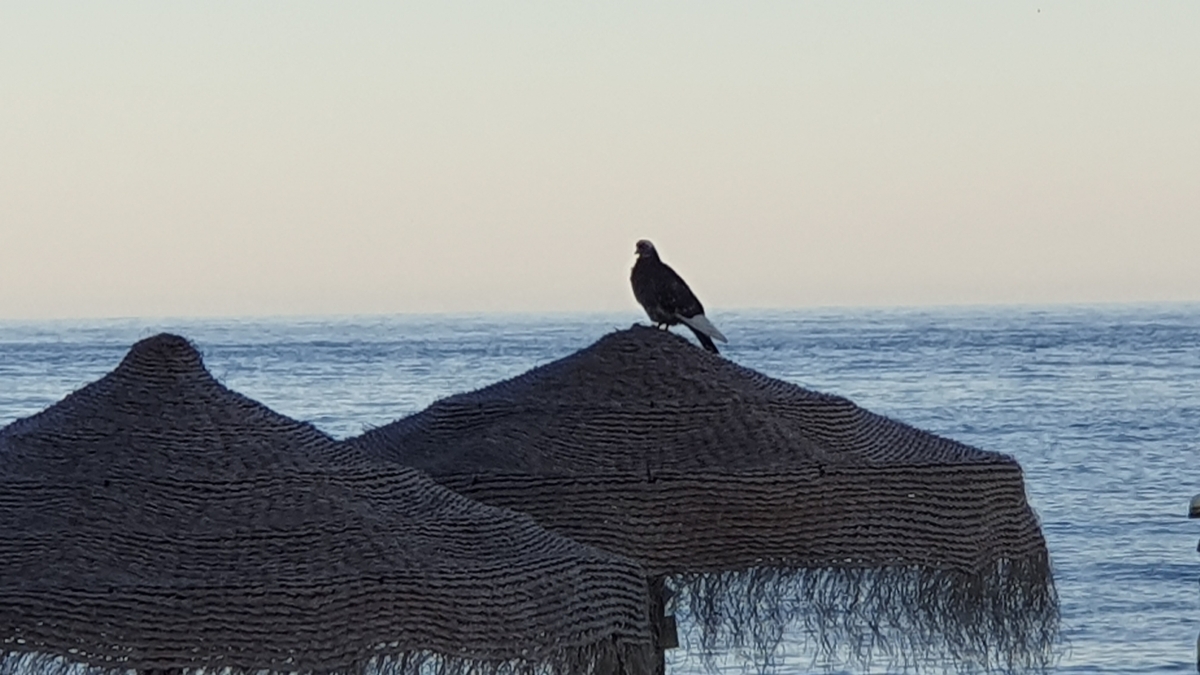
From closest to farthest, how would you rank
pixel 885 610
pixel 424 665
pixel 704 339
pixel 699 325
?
pixel 424 665 → pixel 885 610 → pixel 699 325 → pixel 704 339

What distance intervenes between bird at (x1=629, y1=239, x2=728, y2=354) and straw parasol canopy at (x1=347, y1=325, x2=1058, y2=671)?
73cm

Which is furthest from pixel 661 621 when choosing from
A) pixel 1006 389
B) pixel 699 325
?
pixel 1006 389

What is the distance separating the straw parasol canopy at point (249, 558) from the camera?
11.1ft

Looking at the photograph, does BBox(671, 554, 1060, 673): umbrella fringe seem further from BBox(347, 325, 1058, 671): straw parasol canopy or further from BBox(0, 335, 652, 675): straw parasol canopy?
BBox(0, 335, 652, 675): straw parasol canopy

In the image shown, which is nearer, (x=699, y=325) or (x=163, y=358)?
(x=163, y=358)

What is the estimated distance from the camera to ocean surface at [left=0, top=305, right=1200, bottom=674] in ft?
50.3

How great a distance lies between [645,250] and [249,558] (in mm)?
3419

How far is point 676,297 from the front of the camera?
6.44 meters

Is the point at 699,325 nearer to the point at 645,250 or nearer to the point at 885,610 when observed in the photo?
the point at 645,250

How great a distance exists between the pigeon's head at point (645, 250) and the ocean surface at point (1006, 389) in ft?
1.63

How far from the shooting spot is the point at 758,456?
512 centimetres

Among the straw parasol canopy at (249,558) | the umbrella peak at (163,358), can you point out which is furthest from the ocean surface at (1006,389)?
the straw parasol canopy at (249,558)

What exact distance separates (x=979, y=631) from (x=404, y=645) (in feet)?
7.25

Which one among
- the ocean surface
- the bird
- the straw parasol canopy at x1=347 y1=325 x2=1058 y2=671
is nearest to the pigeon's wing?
the bird
